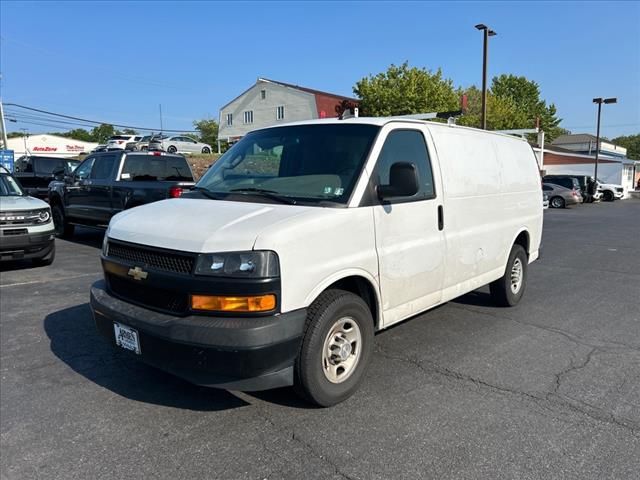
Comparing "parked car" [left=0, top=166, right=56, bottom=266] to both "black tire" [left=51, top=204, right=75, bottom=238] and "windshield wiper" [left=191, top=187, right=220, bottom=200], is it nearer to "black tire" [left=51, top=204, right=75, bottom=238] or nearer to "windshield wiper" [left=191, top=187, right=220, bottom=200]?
"black tire" [left=51, top=204, right=75, bottom=238]

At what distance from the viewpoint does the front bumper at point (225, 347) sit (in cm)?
290

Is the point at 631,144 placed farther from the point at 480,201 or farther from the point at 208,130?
the point at 480,201

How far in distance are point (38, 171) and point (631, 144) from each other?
440 ft

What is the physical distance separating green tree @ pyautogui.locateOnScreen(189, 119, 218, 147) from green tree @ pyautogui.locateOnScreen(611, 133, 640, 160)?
9153 centimetres

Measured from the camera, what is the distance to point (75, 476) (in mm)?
2764

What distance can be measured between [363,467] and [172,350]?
1329 mm

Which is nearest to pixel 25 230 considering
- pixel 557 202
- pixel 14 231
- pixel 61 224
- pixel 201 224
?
pixel 14 231

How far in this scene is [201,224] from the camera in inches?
128

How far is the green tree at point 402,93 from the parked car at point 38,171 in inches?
941

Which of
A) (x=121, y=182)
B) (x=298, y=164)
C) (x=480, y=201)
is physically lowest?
(x=480, y=201)

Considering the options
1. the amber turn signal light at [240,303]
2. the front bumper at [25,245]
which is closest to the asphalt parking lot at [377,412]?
the amber turn signal light at [240,303]

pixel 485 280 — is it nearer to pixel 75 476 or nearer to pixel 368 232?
pixel 368 232

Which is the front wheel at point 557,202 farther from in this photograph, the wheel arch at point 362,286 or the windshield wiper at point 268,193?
the windshield wiper at point 268,193

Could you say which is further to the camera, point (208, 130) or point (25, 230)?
point (208, 130)
